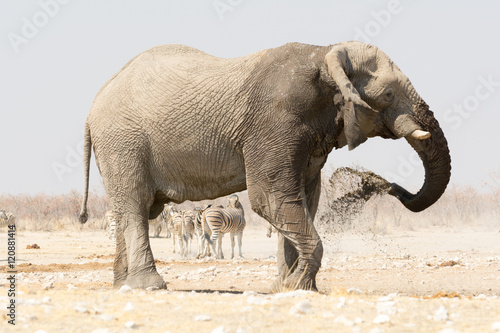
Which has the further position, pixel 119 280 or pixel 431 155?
pixel 119 280

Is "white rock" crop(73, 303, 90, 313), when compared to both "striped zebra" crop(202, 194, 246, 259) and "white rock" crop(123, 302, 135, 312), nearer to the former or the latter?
"white rock" crop(123, 302, 135, 312)

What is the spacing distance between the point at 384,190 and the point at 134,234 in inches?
128

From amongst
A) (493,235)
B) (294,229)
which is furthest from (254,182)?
(493,235)

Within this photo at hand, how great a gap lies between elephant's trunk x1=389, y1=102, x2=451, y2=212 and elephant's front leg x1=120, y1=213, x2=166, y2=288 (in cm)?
346

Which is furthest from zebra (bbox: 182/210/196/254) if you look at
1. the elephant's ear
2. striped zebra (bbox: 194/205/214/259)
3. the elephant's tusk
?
the elephant's tusk

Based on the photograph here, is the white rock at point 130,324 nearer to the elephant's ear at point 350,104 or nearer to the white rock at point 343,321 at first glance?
the white rock at point 343,321

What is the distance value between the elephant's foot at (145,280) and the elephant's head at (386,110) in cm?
291

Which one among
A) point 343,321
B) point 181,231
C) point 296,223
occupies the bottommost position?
point 343,321

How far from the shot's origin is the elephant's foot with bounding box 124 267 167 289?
1005cm

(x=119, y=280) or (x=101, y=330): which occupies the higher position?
(x=119, y=280)

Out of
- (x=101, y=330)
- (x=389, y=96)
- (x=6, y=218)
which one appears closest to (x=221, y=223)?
(x=6, y=218)

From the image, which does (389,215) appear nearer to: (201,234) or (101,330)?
(201,234)

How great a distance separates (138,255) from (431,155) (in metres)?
3.81

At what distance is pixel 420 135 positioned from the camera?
9.20 meters
